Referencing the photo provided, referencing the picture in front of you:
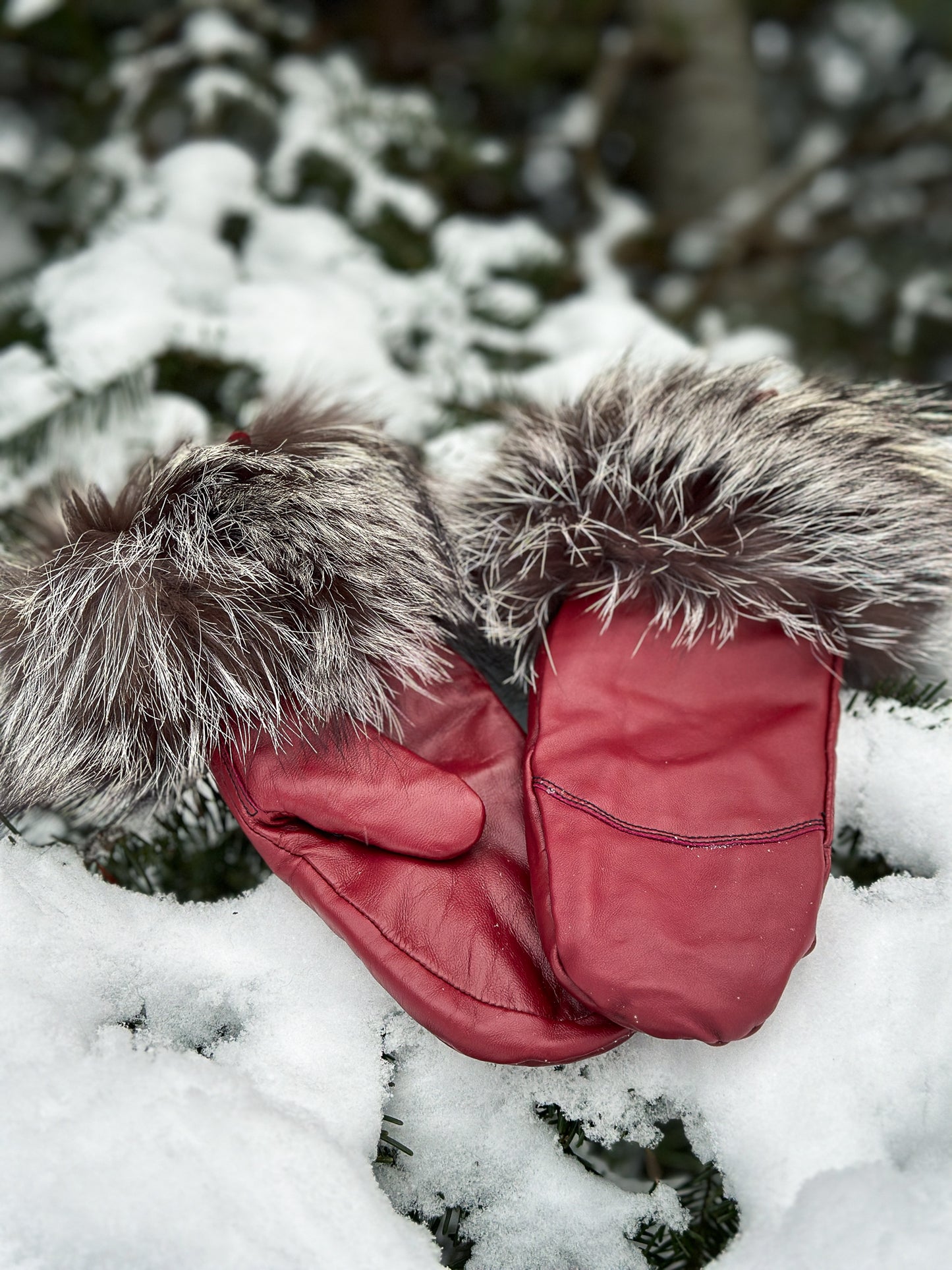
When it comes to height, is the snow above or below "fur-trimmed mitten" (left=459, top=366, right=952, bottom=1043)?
below

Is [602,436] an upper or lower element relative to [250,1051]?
upper

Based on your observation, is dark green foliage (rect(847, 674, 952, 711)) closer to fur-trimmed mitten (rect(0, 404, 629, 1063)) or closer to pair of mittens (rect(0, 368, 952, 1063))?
pair of mittens (rect(0, 368, 952, 1063))

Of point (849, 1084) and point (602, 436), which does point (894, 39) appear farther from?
point (849, 1084)

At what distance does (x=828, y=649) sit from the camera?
2.38ft

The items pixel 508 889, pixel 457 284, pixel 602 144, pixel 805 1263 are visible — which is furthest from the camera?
pixel 602 144

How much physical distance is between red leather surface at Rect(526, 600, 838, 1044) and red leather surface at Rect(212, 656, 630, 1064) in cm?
3

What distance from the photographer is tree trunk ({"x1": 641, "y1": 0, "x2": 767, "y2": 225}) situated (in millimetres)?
1451

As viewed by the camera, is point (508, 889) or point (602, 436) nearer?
point (508, 889)

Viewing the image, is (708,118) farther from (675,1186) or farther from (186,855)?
(675,1186)

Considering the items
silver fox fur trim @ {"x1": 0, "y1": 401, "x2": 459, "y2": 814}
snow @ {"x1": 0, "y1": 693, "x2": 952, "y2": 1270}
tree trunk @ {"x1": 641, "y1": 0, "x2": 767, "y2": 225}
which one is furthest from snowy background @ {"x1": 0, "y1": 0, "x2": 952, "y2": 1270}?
tree trunk @ {"x1": 641, "y1": 0, "x2": 767, "y2": 225}

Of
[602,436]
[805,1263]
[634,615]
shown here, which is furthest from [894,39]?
[805,1263]

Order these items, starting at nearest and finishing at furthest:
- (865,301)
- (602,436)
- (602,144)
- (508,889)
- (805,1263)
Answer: (805,1263) < (508,889) < (602,436) < (865,301) < (602,144)

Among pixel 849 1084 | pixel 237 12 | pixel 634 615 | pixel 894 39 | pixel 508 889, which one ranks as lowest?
pixel 849 1084

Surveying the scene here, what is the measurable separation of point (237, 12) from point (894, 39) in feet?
4.00
